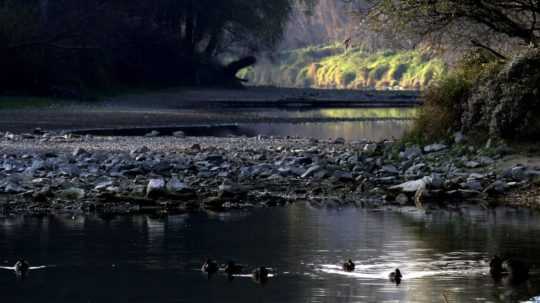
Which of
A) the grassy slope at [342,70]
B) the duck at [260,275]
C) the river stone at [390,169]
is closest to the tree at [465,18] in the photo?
the river stone at [390,169]

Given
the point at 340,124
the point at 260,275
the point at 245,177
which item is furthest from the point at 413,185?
the point at 340,124

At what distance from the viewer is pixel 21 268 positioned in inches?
503

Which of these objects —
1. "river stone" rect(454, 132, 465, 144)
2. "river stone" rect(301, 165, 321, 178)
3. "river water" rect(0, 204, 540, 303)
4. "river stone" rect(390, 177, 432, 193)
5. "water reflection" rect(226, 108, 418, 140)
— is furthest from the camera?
"water reflection" rect(226, 108, 418, 140)

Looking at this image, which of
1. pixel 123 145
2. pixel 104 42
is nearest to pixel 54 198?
pixel 123 145

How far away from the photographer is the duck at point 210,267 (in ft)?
41.7

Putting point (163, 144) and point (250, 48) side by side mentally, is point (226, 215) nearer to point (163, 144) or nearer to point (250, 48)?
point (163, 144)

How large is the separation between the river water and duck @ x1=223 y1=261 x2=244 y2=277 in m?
0.12

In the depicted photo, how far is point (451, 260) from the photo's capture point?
13.4m

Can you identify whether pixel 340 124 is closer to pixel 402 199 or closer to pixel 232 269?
pixel 402 199

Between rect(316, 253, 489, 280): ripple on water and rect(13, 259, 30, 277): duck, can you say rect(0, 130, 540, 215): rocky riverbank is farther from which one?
rect(316, 253, 489, 280): ripple on water

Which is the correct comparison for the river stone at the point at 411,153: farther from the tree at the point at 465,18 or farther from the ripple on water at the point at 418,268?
the ripple on water at the point at 418,268

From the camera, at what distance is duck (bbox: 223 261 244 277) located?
497 inches

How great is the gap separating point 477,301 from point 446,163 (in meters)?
9.89

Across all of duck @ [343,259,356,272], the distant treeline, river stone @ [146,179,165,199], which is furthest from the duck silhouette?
the distant treeline
